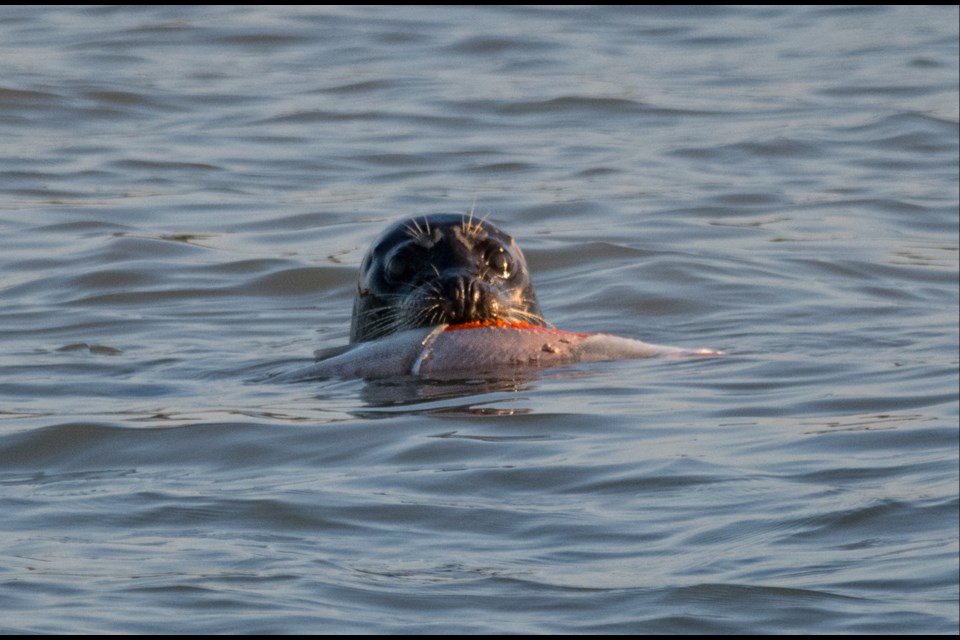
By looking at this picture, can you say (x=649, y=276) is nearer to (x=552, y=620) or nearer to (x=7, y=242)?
(x=7, y=242)

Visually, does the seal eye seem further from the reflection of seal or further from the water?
the water

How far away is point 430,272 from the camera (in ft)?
28.7

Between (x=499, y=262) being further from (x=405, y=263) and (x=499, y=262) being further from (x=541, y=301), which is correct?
(x=541, y=301)

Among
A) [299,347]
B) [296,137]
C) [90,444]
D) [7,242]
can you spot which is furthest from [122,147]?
[90,444]

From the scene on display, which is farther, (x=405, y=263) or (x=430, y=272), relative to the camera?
(x=405, y=263)

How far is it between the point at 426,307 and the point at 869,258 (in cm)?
463

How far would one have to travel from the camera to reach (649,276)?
11695 mm

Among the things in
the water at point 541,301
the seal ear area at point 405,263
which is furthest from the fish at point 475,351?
the seal ear area at point 405,263

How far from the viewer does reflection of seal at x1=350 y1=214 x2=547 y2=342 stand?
8.53m

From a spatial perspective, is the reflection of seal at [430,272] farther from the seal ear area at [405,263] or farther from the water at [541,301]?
the water at [541,301]

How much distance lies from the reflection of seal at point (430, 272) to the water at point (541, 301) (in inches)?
20.1

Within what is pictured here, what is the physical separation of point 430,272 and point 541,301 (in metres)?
2.67

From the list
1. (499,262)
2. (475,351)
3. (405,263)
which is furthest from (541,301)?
(475,351)

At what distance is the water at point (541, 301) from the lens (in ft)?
17.4
